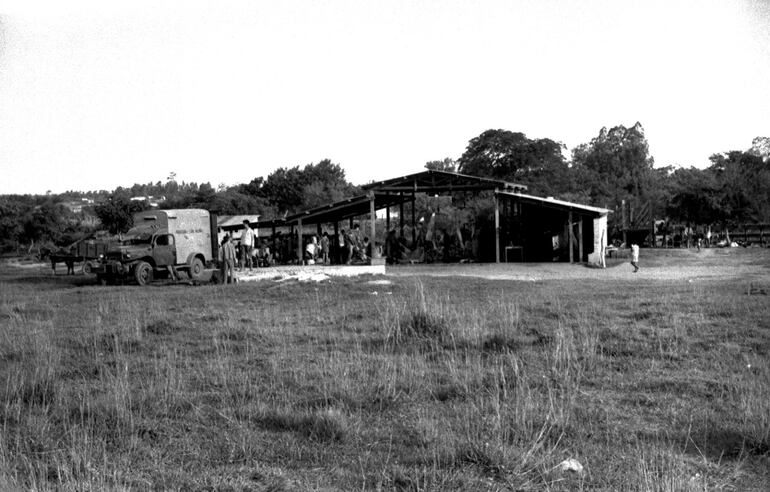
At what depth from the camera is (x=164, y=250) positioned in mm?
23625

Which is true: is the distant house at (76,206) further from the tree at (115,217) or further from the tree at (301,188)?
the tree at (115,217)

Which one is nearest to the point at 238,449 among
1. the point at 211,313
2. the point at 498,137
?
the point at 211,313

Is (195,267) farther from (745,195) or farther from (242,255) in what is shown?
(745,195)

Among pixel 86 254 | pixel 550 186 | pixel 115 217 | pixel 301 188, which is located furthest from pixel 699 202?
pixel 115 217

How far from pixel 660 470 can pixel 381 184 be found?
26668mm

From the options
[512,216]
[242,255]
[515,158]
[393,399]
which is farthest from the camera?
[515,158]

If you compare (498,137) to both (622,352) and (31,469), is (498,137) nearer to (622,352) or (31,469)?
(622,352)

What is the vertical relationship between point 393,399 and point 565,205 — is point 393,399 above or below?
below

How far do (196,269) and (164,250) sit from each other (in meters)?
1.32

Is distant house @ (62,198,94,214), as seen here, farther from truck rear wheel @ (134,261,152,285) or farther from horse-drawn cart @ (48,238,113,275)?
truck rear wheel @ (134,261,152,285)

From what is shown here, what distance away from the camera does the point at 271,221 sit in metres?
31.2

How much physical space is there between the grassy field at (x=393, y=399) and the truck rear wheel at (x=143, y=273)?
32.2 ft

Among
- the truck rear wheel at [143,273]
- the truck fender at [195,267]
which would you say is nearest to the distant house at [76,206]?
the truck fender at [195,267]

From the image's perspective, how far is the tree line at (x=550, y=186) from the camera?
151ft
